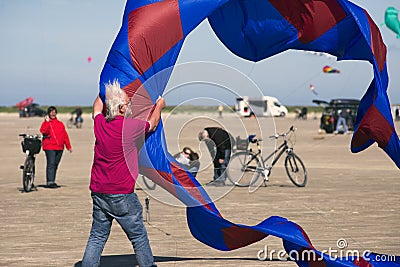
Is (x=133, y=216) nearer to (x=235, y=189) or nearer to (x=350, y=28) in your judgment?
(x=350, y=28)

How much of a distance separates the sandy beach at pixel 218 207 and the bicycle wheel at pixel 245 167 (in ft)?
1.55

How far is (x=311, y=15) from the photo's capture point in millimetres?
8594

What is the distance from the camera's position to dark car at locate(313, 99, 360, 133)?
4381 cm

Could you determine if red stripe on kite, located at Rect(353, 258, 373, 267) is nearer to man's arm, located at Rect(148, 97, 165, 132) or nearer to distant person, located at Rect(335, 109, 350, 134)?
man's arm, located at Rect(148, 97, 165, 132)

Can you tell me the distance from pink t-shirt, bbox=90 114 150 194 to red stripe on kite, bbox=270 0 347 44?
2.59 metres

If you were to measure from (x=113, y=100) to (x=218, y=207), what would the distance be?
6122 millimetres

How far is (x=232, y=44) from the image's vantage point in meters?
8.93

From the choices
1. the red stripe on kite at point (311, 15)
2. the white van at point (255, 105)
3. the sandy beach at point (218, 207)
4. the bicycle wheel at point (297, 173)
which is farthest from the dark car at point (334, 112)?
the red stripe on kite at point (311, 15)

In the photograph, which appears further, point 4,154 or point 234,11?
point 4,154

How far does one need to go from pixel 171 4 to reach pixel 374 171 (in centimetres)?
1313

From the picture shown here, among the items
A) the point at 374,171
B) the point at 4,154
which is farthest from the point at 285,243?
the point at 4,154

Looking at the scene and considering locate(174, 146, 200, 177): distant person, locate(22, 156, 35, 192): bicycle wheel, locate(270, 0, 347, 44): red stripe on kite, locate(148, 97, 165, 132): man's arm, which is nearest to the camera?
locate(148, 97, 165, 132): man's arm

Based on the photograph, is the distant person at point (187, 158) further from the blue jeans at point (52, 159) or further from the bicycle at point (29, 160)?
the bicycle at point (29, 160)

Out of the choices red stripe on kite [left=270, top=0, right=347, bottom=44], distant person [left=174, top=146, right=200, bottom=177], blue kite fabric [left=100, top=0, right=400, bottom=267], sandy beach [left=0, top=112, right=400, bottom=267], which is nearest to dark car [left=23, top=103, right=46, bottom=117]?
sandy beach [left=0, top=112, right=400, bottom=267]
